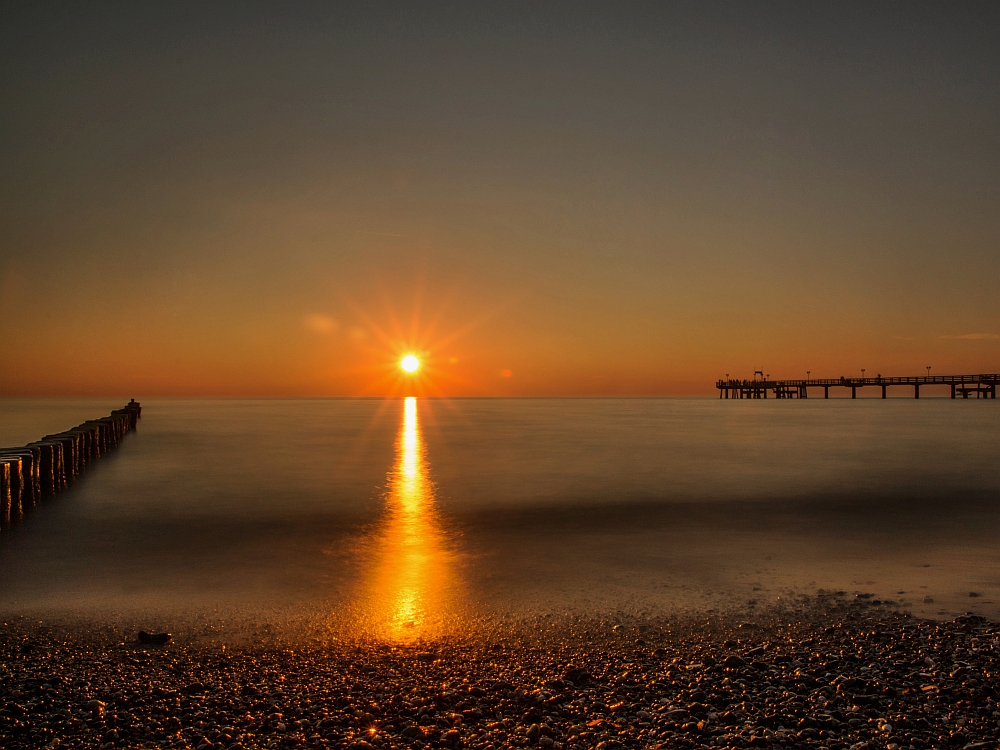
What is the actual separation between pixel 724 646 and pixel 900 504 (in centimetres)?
1203

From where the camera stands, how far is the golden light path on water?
23.4ft

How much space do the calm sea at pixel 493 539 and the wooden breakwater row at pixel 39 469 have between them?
44cm

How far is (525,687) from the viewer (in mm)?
5285

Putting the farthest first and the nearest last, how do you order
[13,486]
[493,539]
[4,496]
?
[13,486] → [4,496] → [493,539]

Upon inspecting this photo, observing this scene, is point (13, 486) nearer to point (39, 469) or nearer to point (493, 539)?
point (39, 469)

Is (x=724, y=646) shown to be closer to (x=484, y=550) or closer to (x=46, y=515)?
(x=484, y=550)

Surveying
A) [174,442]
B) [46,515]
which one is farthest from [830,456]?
[174,442]

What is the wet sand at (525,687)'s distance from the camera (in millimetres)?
4531

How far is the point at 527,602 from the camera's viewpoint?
8016 millimetres

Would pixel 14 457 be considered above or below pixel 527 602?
above

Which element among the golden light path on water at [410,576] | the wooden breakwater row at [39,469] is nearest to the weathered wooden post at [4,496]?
the wooden breakwater row at [39,469]

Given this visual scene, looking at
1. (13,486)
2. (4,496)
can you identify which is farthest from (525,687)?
(13,486)

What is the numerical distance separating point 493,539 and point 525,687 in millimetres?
6976

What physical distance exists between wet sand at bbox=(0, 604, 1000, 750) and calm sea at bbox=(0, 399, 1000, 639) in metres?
0.91
